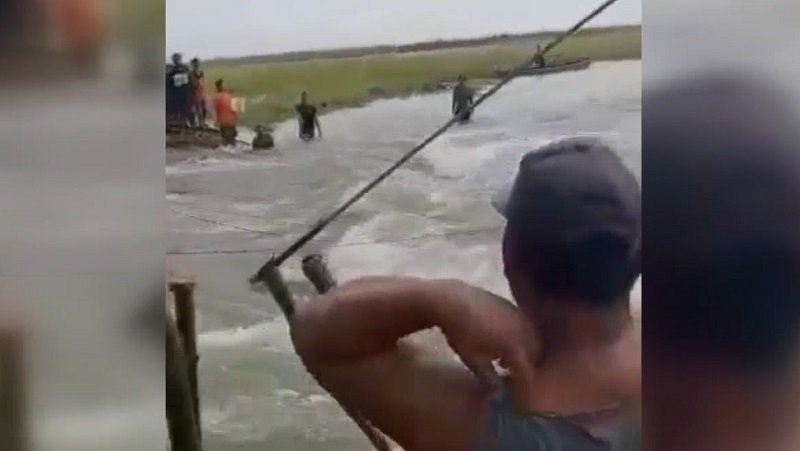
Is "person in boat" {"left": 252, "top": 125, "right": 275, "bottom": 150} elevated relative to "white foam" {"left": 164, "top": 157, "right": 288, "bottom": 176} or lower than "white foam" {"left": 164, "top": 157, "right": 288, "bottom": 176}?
elevated

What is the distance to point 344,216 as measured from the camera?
4.14 feet

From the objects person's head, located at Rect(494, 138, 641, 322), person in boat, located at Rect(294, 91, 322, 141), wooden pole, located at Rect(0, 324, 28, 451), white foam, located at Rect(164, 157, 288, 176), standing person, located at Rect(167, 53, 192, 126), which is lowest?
wooden pole, located at Rect(0, 324, 28, 451)

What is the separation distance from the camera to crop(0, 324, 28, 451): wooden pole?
Answer: 1215mm

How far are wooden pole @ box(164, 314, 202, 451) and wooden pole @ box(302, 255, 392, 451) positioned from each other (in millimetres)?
165

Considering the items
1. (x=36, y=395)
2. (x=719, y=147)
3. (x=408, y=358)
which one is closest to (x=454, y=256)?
(x=408, y=358)

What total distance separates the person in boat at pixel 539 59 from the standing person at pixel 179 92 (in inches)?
15.7

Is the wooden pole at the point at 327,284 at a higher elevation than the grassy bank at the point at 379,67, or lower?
lower

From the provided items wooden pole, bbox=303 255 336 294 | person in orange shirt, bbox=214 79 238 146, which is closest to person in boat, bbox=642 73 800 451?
wooden pole, bbox=303 255 336 294

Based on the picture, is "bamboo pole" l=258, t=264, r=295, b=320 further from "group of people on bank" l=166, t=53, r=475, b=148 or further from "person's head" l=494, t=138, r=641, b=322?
"person's head" l=494, t=138, r=641, b=322

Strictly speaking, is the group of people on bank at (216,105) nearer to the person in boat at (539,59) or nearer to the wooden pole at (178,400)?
the person in boat at (539,59)

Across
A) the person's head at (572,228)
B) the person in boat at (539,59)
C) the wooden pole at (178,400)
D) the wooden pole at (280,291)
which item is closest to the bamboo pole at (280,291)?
the wooden pole at (280,291)

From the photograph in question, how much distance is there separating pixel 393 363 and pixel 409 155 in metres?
0.24

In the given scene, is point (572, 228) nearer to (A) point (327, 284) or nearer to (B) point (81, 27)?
(A) point (327, 284)

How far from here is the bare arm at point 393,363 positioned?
126 cm
